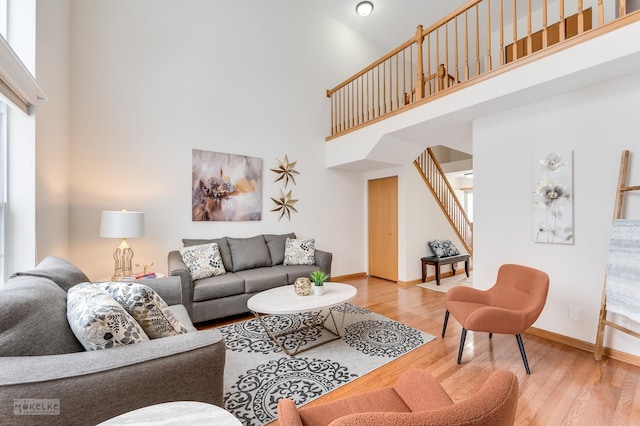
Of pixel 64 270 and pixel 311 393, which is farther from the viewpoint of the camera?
pixel 311 393

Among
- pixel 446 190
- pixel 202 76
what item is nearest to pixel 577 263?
pixel 446 190

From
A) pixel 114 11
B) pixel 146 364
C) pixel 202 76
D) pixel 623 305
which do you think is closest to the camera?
pixel 146 364

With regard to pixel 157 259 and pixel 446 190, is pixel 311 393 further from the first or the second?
pixel 446 190

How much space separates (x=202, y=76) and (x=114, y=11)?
3.56 ft

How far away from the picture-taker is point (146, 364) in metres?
1.03

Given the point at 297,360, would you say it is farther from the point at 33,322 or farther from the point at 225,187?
the point at 225,187

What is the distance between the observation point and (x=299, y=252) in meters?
4.02

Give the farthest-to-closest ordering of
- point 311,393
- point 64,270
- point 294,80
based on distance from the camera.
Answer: point 294,80
point 311,393
point 64,270

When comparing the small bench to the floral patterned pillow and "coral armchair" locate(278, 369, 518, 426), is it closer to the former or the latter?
the floral patterned pillow

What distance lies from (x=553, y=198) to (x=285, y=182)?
3.38 m

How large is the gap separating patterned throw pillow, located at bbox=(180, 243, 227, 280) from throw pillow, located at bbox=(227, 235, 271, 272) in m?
0.26

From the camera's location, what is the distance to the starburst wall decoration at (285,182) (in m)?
4.41

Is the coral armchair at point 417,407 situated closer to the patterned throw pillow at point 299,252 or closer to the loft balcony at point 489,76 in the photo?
the loft balcony at point 489,76

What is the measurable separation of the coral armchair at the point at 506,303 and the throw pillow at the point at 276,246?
233 cm
